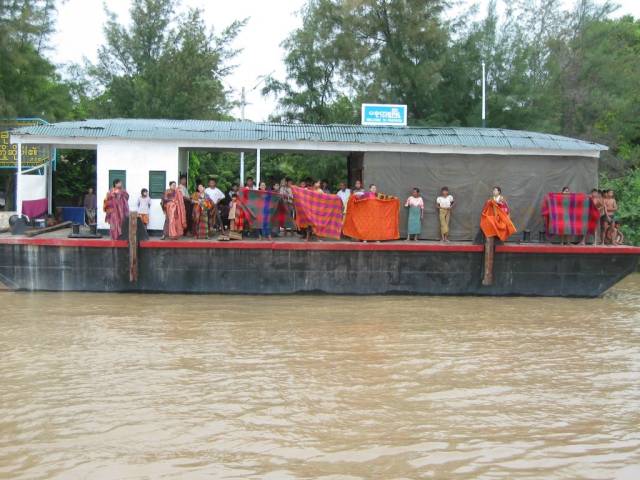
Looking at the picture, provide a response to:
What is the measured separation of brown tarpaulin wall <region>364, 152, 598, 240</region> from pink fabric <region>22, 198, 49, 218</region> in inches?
267

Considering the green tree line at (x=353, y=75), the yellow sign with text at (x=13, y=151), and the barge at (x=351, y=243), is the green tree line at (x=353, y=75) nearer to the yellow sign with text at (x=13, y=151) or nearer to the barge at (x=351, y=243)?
the yellow sign with text at (x=13, y=151)

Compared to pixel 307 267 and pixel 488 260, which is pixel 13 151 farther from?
pixel 488 260

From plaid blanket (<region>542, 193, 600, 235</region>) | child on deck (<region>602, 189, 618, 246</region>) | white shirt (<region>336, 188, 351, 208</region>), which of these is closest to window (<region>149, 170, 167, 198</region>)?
white shirt (<region>336, 188, 351, 208</region>)

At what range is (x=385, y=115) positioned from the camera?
1588cm

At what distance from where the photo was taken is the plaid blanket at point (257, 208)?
1398cm

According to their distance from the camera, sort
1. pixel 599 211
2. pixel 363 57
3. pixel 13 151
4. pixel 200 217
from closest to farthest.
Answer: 1. pixel 200 217
2. pixel 599 211
3. pixel 13 151
4. pixel 363 57

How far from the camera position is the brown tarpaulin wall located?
1484cm

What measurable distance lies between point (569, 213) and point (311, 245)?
4965 mm

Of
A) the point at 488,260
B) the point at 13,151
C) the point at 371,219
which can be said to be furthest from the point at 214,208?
the point at 13,151

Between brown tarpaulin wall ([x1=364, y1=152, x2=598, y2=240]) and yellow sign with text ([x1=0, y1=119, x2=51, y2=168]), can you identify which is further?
yellow sign with text ([x1=0, y1=119, x2=51, y2=168])

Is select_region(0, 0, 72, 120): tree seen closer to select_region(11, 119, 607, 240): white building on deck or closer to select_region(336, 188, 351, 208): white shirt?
select_region(11, 119, 607, 240): white building on deck

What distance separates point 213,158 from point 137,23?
5425 millimetres

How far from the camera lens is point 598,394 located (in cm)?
772

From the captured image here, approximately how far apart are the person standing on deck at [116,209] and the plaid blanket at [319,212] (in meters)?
3.12
